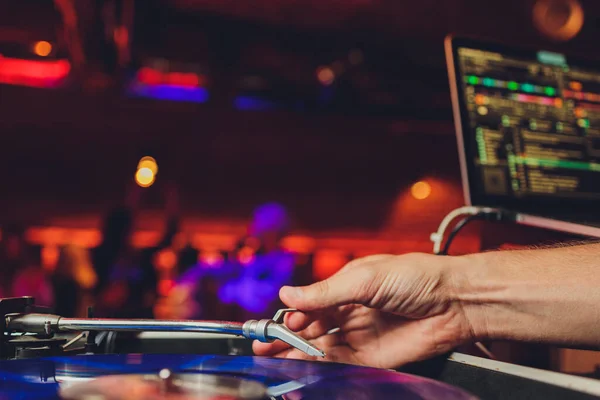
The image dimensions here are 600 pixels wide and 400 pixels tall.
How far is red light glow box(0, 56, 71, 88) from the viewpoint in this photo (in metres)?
5.19

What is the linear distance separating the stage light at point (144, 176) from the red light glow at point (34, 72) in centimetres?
106

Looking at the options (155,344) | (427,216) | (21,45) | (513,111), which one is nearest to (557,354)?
(513,111)

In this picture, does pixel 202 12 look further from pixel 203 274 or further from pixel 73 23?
pixel 203 274

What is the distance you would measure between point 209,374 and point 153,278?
3467mm

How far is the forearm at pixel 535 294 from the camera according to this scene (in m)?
0.72

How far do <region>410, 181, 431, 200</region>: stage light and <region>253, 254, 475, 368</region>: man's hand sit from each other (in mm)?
5533

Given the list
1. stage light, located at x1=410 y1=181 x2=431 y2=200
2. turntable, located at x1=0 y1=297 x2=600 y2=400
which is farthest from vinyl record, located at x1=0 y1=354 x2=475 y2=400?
stage light, located at x1=410 y1=181 x2=431 y2=200

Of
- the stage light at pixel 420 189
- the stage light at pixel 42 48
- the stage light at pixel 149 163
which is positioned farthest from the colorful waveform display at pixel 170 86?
the stage light at pixel 420 189

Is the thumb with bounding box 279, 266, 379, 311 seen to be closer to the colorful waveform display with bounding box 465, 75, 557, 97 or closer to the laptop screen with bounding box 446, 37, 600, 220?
the laptop screen with bounding box 446, 37, 600, 220

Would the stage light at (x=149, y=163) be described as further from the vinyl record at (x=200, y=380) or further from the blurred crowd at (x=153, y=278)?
the vinyl record at (x=200, y=380)

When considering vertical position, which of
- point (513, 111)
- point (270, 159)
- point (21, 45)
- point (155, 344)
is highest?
point (21, 45)

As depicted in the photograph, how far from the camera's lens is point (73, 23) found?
3.94 m

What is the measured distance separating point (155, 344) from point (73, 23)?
3.69 meters

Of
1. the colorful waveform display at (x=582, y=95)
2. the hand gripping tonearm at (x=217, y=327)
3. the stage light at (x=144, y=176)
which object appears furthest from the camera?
the stage light at (x=144, y=176)
